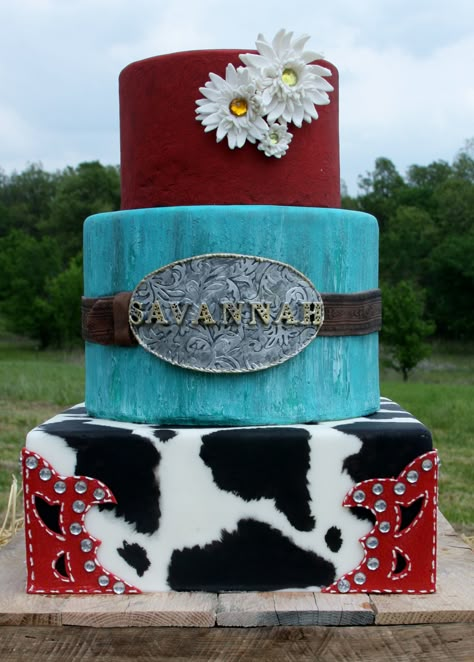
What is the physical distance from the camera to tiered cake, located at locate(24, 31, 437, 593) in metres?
3.09

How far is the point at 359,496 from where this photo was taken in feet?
10.1

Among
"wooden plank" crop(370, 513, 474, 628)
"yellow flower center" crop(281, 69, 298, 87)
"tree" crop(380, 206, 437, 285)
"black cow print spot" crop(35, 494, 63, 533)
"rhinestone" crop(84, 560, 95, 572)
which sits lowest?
"wooden plank" crop(370, 513, 474, 628)

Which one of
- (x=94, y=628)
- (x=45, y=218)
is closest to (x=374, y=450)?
(x=94, y=628)

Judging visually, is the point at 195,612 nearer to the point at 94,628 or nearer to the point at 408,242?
the point at 94,628

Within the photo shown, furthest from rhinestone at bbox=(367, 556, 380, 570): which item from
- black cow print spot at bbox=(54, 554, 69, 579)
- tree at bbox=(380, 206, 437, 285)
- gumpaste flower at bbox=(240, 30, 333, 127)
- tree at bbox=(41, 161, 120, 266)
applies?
tree at bbox=(41, 161, 120, 266)

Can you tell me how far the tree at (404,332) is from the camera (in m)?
21.0

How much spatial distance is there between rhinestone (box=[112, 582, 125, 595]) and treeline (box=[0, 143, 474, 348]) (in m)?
24.3

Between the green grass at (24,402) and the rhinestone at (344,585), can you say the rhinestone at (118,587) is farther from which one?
the green grass at (24,402)

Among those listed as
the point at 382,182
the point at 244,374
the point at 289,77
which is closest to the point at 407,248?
the point at 382,182

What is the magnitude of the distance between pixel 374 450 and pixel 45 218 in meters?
43.0

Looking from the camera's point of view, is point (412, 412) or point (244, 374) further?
point (412, 412)

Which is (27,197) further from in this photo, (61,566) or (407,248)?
(61,566)

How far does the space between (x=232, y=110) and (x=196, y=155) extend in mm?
228

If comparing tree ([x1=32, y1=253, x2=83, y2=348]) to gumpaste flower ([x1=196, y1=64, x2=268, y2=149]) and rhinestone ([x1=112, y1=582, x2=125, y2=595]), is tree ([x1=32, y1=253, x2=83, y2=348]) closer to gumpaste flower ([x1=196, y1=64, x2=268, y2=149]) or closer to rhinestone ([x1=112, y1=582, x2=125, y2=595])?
gumpaste flower ([x1=196, y1=64, x2=268, y2=149])
